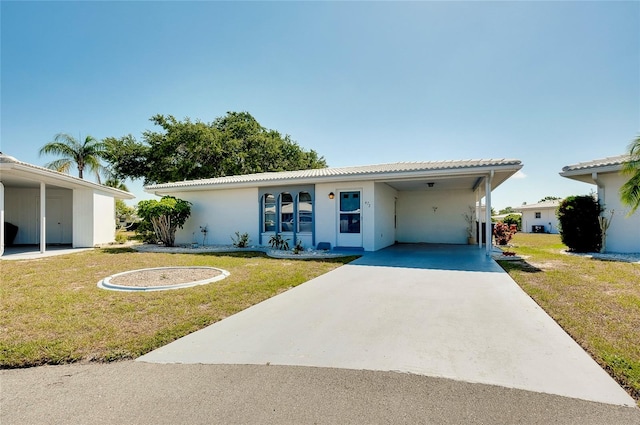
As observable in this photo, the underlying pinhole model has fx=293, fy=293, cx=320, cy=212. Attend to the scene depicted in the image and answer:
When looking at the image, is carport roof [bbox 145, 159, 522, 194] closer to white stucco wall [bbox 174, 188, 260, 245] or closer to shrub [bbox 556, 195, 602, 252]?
white stucco wall [bbox 174, 188, 260, 245]

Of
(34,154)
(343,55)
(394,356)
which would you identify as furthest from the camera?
(34,154)

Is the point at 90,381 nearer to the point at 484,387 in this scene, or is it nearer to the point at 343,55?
the point at 484,387

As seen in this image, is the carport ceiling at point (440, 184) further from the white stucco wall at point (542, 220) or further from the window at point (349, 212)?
the white stucco wall at point (542, 220)

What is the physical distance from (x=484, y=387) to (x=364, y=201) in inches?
365

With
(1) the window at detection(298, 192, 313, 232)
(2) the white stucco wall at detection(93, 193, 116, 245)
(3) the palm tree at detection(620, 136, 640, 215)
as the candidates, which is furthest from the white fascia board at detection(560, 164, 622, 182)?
(2) the white stucco wall at detection(93, 193, 116, 245)

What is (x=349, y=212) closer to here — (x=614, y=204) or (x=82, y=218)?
(x=614, y=204)

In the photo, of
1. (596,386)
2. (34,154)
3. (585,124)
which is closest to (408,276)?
(596,386)

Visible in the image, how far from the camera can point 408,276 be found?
22.5 ft

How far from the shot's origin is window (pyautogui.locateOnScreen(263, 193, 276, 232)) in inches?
517

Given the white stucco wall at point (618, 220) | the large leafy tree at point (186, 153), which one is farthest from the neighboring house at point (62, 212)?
the white stucco wall at point (618, 220)

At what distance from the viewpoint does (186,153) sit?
26297 millimetres

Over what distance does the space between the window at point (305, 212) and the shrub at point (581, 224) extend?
33.3 feet

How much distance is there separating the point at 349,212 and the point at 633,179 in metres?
8.52

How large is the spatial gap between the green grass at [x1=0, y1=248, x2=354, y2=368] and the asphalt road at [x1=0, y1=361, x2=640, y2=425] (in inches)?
17.5
